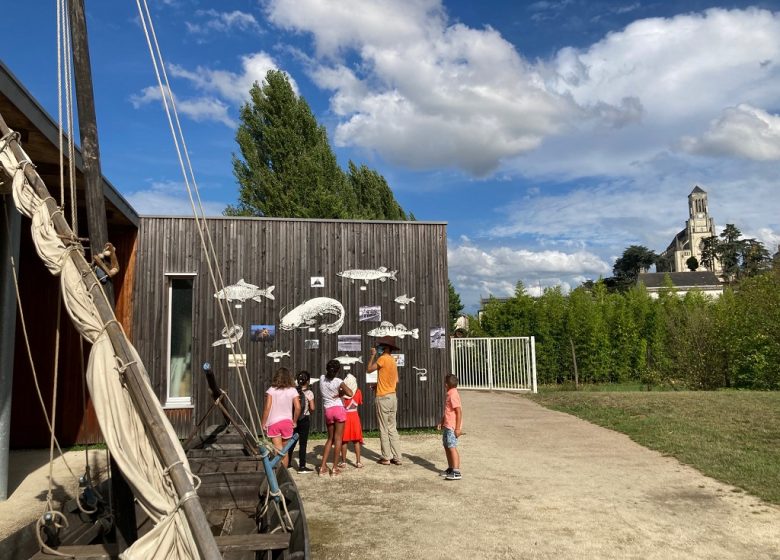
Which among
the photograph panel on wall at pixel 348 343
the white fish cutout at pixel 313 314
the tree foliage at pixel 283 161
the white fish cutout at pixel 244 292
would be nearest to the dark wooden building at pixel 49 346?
the white fish cutout at pixel 244 292

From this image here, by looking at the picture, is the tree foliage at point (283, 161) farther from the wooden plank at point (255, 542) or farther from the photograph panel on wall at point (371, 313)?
the wooden plank at point (255, 542)

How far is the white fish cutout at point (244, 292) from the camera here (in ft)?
33.6

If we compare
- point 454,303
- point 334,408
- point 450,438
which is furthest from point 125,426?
point 454,303

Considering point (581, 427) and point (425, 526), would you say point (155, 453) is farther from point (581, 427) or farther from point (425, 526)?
point (581, 427)

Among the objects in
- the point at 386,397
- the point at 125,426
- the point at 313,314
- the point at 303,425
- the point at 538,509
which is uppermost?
the point at 313,314

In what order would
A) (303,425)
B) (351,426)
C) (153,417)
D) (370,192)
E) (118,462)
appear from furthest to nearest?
(370,192) < (351,426) < (303,425) < (153,417) < (118,462)

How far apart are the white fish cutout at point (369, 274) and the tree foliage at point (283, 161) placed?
39.7ft

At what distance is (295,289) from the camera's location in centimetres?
1045

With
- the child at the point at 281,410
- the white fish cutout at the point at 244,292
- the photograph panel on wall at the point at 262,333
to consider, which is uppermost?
the white fish cutout at the point at 244,292

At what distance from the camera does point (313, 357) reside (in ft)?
33.9

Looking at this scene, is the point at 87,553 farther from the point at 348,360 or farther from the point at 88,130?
the point at 348,360

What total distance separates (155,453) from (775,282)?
19.9 meters

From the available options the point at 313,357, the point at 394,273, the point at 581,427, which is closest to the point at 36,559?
the point at 313,357

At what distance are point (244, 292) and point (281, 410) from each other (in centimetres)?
382
